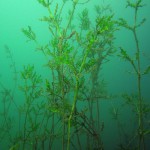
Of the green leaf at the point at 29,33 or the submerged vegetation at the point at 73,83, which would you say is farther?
the green leaf at the point at 29,33

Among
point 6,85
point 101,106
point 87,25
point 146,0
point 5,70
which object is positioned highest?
point 146,0

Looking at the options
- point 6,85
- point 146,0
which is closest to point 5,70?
point 6,85

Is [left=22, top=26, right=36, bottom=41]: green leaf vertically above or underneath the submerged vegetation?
above

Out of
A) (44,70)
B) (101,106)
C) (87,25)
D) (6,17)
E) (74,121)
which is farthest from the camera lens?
(101,106)

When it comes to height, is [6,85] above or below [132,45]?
below

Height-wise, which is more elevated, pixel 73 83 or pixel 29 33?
pixel 29 33

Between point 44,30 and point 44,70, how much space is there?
1475 millimetres

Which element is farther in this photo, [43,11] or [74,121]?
[43,11]

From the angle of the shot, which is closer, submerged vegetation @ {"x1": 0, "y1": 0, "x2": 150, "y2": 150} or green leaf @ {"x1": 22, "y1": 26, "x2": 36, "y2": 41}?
submerged vegetation @ {"x1": 0, "y1": 0, "x2": 150, "y2": 150}

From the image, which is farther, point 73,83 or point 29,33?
point 29,33

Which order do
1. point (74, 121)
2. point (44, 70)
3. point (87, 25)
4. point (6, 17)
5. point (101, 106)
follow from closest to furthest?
point (74, 121) < point (87, 25) < point (6, 17) < point (44, 70) < point (101, 106)

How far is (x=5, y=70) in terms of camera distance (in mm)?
8789

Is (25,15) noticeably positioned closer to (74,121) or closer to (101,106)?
(101,106)

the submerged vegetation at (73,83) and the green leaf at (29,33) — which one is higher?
the green leaf at (29,33)
